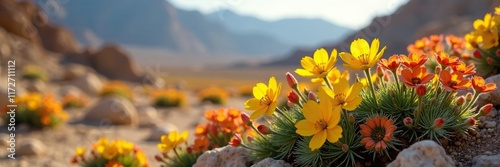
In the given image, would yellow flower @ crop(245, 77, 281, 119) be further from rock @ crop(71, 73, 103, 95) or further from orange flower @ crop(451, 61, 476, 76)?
rock @ crop(71, 73, 103, 95)

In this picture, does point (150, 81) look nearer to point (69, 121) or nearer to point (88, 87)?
point (88, 87)

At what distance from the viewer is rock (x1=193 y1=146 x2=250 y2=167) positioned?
3354 millimetres

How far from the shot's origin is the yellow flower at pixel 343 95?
2.58 meters

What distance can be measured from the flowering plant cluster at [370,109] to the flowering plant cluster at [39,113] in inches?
305

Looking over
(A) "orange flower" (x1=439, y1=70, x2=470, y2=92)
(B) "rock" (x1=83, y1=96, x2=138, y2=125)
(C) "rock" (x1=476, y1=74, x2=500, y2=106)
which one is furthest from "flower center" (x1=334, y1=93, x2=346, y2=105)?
(B) "rock" (x1=83, y1=96, x2=138, y2=125)

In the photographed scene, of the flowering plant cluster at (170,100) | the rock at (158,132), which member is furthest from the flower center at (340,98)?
the flowering plant cluster at (170,100)

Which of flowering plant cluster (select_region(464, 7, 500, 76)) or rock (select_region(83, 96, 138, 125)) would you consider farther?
rock (select_region(83, 96, 138, 125))

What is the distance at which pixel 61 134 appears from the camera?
9625 millimetres

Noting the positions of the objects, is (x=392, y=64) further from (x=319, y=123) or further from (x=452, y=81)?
(x=319, y=123)

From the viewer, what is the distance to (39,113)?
9.73m

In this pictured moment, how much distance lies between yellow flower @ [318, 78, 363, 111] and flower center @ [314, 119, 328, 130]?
0.10 m

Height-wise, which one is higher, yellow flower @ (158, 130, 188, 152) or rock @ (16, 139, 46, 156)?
rock @ (16, 139, 46, 156)

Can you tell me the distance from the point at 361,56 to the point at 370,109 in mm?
316

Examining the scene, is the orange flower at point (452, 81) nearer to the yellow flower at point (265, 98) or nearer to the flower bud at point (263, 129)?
the yellow flower at point (265, 98)
